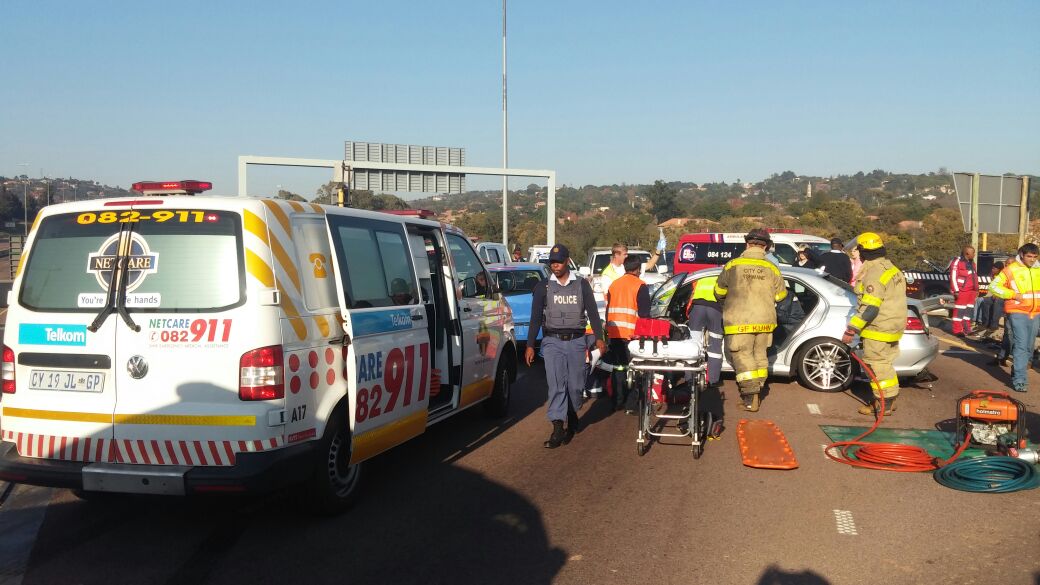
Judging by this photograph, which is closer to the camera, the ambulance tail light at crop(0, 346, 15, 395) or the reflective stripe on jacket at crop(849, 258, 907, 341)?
the ambulance tail light at crop(0, 346, 15, 395)

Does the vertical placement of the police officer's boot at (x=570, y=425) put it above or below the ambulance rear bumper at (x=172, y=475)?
below

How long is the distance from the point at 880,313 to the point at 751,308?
1.30 meters

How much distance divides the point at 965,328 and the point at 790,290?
8744 millimetres

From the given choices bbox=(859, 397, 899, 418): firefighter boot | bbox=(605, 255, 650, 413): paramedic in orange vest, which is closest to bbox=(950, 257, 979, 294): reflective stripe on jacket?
bbox=(859, 397, 899, 418): firefighter boot

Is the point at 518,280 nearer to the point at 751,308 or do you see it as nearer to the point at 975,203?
the point at 751,308

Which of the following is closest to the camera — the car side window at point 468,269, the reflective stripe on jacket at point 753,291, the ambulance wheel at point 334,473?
the ambulance wheel at point 334,473

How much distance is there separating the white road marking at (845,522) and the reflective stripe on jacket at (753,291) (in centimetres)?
365

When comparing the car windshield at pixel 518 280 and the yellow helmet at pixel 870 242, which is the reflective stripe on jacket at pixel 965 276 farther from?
the yellow helmet at pixel 870 242

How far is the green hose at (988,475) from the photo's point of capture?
256 inches

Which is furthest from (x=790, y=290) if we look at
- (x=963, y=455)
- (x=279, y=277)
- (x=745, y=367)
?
(x=279, y=277)

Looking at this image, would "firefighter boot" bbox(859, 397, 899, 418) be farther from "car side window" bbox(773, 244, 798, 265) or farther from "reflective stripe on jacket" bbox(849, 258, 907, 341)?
"car side window" bbox(773, 244, 798, 265)

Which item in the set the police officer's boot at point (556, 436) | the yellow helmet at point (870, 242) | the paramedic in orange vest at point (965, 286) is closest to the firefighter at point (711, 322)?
the yellow helmet at point (870, 242)

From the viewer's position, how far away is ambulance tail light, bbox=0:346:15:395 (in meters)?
5.63

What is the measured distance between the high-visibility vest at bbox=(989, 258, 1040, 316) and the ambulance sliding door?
8.16m
